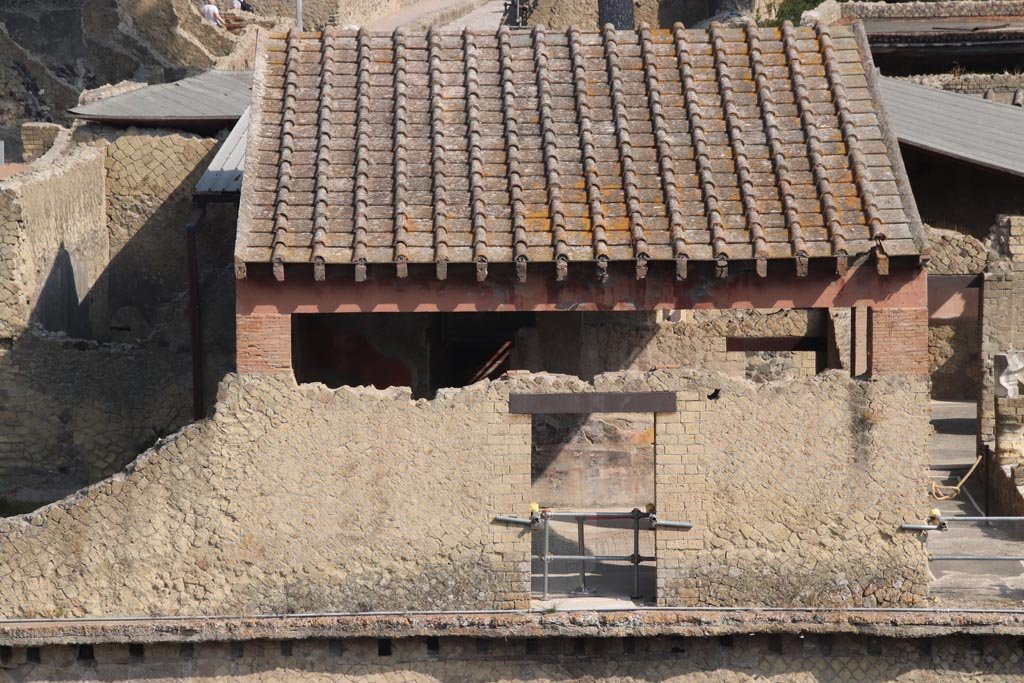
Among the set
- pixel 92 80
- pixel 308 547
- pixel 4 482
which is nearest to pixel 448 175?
pixel 308 547

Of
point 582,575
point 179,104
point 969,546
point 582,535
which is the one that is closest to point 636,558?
point 582,575

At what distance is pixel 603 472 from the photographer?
23.0m

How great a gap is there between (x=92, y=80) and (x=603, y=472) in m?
21.1

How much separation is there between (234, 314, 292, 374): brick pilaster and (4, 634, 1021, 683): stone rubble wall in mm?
2382

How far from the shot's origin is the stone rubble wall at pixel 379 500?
18578 mm

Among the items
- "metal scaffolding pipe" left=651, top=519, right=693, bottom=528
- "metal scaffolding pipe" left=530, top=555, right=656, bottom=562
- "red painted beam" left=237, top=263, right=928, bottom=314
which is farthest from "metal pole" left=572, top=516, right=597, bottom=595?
"red painted beam" left=237, top=263, right=928, bottom=314

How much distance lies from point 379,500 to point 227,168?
9.05 m

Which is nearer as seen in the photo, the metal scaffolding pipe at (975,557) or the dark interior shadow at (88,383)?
the metal scaffolding pipe at (975,557)

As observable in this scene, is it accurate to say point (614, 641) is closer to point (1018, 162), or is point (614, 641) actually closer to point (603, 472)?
point (603, 472)

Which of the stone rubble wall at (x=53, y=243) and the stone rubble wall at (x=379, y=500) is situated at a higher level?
the stone rubble wall at (x=53, y=243)

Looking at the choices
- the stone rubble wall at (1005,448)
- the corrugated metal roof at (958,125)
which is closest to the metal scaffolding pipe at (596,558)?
the stone rubble wall at (1005,448)

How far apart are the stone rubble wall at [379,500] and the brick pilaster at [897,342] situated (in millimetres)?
150

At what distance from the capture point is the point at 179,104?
3017 cm

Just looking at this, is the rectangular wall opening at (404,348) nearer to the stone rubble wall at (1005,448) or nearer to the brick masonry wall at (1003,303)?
the brick masonry wall at (1003,303)
